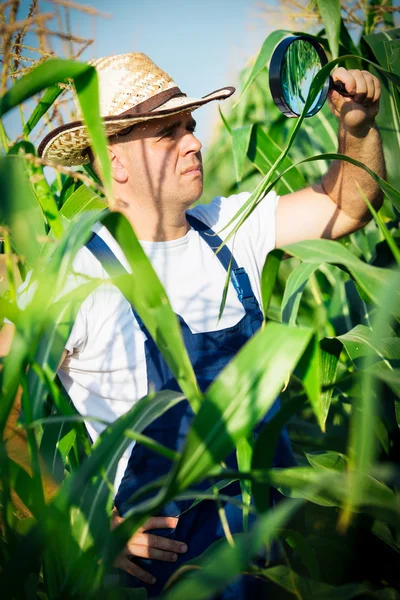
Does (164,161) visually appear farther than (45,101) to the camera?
Yes

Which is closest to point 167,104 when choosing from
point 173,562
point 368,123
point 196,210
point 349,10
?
point 196,210

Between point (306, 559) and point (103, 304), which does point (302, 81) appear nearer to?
point (103, 304)

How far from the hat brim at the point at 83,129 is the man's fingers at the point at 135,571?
25.3 inches

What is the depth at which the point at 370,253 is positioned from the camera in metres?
1.59

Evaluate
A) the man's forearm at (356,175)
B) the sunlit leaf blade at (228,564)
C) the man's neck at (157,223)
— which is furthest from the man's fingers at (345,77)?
the sunlit leaf blade at (228,564)

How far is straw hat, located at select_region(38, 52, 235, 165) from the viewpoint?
109cm

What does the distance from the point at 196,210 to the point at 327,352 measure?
0.49 meters

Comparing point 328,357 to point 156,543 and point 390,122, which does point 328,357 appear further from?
point 390,122

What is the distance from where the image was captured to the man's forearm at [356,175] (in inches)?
42.2

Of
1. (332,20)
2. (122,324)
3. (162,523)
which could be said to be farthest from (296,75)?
(162,523)

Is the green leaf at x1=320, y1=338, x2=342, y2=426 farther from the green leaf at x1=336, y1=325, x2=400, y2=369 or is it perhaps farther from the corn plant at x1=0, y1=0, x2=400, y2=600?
the corn plant at x1=0, y1=0, x2=400, y2=600

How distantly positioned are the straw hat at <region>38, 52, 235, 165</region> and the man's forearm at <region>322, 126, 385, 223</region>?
250 millimetres

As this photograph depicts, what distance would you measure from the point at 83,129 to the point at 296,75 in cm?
40

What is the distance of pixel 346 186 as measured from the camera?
113cm
